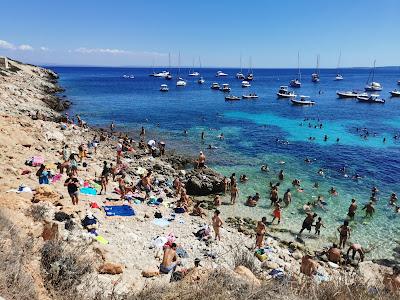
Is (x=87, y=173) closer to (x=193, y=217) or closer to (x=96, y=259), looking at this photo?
(x=193, y=217)

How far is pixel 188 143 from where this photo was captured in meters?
36.1

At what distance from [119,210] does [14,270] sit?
9971 mm

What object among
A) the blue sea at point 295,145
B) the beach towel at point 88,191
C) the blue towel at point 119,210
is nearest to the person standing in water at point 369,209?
the blue sea at point 295,145

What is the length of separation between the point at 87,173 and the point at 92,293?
1470 centimetres

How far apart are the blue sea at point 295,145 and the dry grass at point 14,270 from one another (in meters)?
11.3

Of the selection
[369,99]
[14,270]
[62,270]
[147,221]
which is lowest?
[147,221]

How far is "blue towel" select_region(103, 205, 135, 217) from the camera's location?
1608 cm

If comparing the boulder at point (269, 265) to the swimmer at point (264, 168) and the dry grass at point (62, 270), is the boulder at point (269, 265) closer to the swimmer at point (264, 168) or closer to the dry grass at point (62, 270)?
the dry grass at point (62, 270)

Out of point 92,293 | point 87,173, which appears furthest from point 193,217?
point 92,293

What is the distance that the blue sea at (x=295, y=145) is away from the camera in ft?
65.1

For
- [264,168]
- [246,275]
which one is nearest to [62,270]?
[246,275]

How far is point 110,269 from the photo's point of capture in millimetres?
10414

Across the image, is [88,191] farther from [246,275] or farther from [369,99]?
[369,99]

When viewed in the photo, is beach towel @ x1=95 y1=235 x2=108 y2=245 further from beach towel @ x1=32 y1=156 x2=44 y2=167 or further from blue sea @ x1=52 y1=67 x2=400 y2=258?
beach towel @ x1=32 y1=156 x2=44 y2=167
